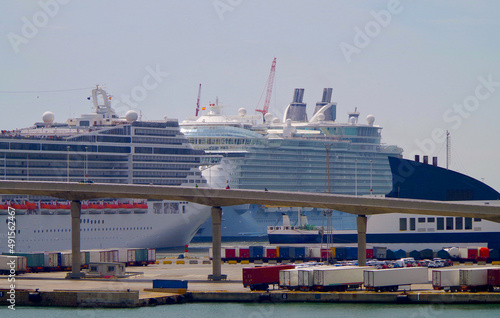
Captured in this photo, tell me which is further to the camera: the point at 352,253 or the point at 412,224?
the point at 412,224

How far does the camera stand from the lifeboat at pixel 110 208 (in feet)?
303

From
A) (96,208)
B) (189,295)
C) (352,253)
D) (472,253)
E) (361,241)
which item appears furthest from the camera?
(96,208)

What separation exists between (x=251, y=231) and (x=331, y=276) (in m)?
65.0

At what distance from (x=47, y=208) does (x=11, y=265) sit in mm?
20672

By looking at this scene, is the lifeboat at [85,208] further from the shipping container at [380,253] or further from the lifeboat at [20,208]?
the shipping container at [380,253]

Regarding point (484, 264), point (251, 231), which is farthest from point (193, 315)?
point (251, 231)

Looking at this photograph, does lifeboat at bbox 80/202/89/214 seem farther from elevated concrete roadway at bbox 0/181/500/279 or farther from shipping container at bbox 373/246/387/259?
shipping container at bbox 373/246/387/259

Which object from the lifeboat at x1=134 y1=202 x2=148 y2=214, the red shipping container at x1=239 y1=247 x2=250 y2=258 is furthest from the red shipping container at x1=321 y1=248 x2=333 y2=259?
the lifeboat at x1=134 y1=202 x2=148 y2=214

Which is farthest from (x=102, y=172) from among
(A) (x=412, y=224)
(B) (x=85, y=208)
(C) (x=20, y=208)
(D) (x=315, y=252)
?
(A) (x=412, y=224)

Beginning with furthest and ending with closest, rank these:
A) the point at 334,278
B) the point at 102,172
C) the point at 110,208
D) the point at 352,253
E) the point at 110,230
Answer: the point at 102,172, the point at 110,208, the point at 110,230, the point at 352,253, the point at 334,278

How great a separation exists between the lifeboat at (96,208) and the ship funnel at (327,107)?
220ft

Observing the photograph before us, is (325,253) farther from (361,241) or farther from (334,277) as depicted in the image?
(334,277)

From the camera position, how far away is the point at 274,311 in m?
53.3

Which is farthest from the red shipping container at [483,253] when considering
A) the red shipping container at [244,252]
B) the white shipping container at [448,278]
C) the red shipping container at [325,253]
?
the white shipping container at [448,278]
